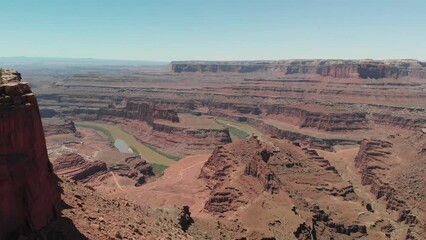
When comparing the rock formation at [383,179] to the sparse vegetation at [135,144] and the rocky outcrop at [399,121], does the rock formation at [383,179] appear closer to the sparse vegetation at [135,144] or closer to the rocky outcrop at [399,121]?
the rocky outcrop at [399,121]

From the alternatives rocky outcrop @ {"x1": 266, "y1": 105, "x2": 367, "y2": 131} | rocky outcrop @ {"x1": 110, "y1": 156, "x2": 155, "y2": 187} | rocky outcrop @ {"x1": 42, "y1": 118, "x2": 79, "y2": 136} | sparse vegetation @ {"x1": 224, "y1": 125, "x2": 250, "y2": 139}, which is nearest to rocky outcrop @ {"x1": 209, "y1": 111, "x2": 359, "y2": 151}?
sparse vegetation @ {"x1": 224, "y1": 125, "x2": 250, "y2": 139}

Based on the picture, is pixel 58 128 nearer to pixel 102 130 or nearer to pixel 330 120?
pixel 102 130

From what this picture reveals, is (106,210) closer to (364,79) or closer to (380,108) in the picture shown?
(380,108)

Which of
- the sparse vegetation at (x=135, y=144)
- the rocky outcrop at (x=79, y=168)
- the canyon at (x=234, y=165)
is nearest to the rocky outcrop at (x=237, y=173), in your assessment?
the canyon at (x=234, y=165)

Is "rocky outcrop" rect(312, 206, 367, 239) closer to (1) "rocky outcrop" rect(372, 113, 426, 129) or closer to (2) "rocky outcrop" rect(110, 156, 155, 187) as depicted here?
(2) "rocky outcrop" rect(110, 156, 155, 187)

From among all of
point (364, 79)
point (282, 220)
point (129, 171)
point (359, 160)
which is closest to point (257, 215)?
point (282, 220)

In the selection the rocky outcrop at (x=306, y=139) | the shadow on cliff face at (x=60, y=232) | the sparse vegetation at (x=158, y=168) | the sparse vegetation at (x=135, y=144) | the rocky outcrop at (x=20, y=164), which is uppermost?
the rocky outcrop at (x=20, y=164)
